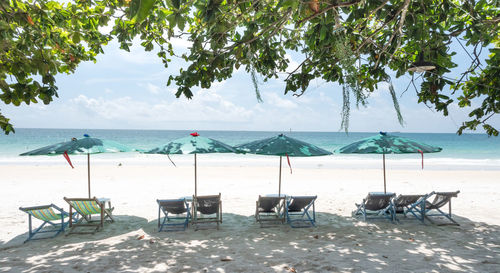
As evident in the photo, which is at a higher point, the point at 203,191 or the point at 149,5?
the point at 149,5

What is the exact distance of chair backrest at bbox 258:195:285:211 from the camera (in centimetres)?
621

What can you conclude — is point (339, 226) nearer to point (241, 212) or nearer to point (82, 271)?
point (241, 212)

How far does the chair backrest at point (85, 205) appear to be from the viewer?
563 cm

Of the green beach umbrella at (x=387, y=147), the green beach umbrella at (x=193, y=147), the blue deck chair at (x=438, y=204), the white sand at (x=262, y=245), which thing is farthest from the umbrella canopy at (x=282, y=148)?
the blue deck chair at (x=438, y=204)

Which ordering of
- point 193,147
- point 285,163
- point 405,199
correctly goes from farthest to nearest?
point 285,163 → point 405,199 → point 193,147

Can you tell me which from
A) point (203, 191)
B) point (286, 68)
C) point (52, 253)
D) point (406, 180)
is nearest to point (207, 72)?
point (286, 68)

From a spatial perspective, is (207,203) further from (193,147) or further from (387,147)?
(387,147)

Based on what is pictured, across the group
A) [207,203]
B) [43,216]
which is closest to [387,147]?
[207,203]

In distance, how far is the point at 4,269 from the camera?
13.7ft

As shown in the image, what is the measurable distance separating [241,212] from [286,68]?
3.45 metres

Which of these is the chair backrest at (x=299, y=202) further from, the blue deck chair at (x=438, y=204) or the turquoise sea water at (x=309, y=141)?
the turquoise sea water at (x=309, y=141)

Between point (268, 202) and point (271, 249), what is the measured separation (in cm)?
146

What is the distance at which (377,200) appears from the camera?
6.43 meters

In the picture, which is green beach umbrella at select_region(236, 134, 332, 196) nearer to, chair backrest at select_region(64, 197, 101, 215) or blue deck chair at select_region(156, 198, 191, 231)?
blue deck chair at select_region(156, 198, 191, 231)
